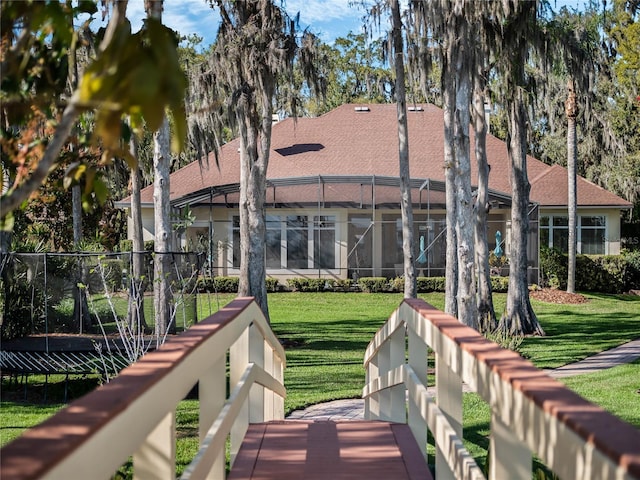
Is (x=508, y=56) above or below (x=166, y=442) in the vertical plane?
above

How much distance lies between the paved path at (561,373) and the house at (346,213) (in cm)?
1228

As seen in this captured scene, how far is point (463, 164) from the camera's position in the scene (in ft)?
45.7

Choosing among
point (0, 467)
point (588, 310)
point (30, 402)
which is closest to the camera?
point (0, 467)

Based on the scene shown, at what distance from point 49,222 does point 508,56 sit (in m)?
17.7

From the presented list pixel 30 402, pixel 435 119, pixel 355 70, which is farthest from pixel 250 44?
pixel 355 70

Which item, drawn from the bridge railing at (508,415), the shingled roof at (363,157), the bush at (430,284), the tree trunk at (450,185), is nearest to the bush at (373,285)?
the bush at (430,284)

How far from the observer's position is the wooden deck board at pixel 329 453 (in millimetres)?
4535

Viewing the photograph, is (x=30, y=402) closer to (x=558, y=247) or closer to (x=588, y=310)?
(x=588, y=310)

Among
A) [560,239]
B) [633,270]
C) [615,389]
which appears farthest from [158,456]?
[560,239]

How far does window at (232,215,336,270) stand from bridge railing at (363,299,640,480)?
24.9m

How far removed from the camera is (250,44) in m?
16.7

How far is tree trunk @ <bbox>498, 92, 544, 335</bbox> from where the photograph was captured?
19031 millimetres

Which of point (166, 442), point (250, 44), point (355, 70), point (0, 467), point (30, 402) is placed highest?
point (355, 70)

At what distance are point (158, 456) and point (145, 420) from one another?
1.23 ft
